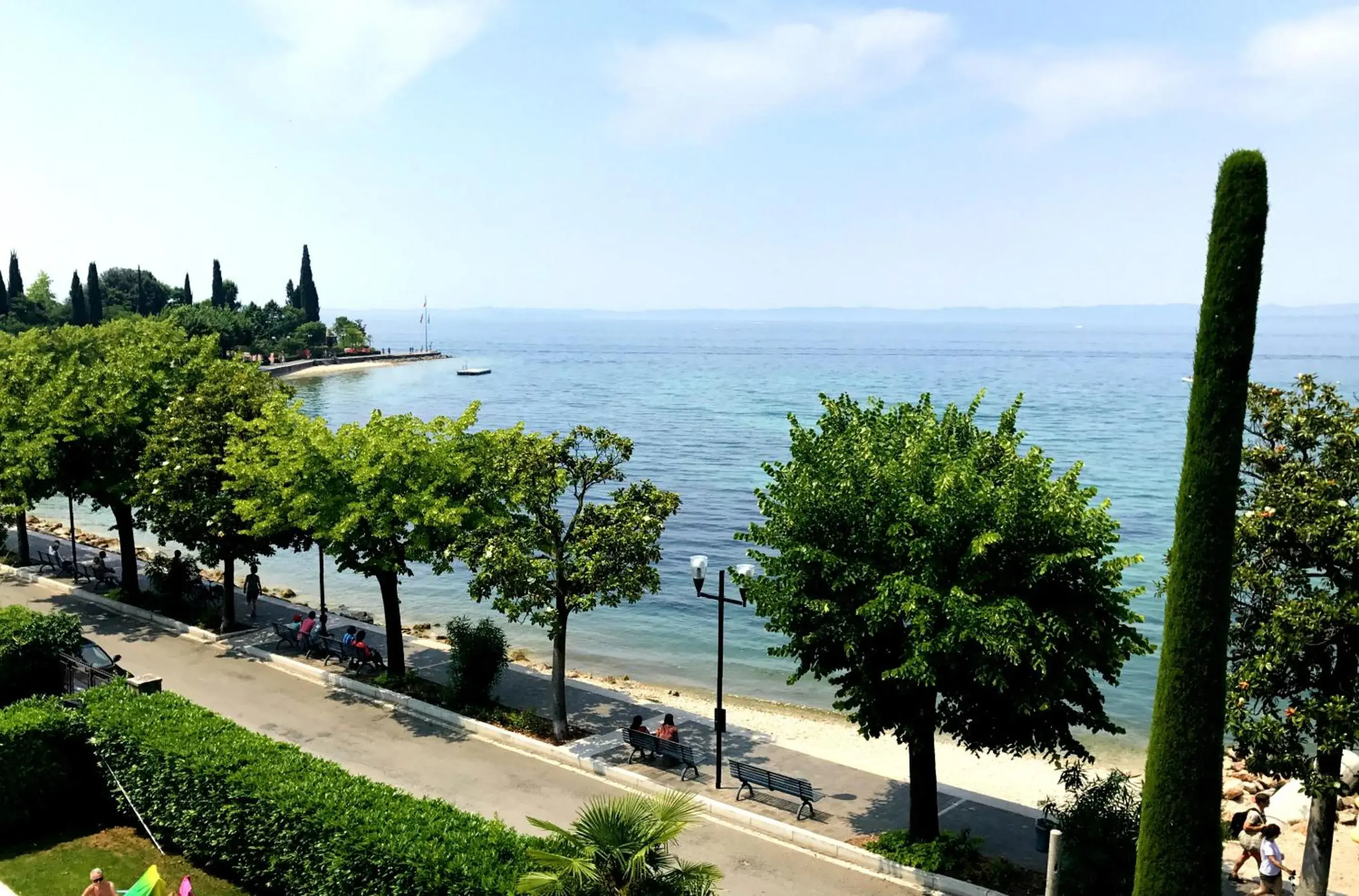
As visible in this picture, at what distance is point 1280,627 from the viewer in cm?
1309

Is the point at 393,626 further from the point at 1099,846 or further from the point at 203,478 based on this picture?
the point at 1099,846

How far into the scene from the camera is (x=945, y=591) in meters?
15.0

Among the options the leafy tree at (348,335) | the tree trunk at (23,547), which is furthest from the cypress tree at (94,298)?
the tree trunk at (23,547)

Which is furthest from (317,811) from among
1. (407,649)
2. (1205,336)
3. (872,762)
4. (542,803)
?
(407,649)

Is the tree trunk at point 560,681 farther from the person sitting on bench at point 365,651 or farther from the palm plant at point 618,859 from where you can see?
the palm plant at point 618,859

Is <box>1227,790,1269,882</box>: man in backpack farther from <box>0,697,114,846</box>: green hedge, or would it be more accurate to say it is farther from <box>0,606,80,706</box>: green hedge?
<box>0,606,80,706</box>: green hedge

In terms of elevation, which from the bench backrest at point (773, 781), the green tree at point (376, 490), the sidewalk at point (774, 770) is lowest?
the sidewalk at point (774, 770)

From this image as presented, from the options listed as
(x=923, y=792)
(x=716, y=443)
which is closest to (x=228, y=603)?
(x=923, y=792)

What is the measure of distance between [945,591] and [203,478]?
1962 centimetres

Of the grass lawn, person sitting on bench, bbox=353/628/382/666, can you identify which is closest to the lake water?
person sitting on bench, bbox=353/628/382/666

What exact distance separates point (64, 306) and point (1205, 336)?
15776 cm

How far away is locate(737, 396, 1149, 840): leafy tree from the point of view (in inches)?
570

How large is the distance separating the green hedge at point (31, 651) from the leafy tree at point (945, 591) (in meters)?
14.0

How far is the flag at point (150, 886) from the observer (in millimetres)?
12016
